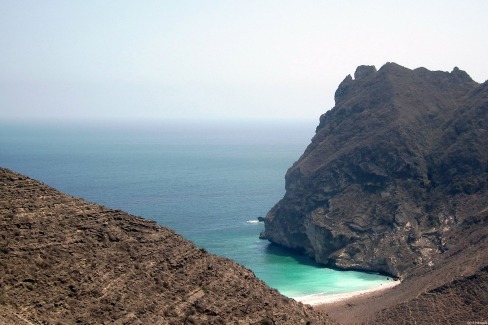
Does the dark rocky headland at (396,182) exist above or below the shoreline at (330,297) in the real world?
above

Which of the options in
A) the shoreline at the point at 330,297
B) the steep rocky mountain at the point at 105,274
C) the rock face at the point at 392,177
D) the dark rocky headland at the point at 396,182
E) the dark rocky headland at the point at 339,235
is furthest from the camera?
the rock face at the point at 392,177

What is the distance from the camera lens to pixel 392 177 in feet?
397

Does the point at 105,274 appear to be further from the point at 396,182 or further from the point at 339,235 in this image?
the point at 396,182

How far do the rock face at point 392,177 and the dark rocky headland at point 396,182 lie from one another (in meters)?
0.18

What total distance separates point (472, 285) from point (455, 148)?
55821 millimetres

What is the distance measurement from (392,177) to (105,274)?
3517 inches

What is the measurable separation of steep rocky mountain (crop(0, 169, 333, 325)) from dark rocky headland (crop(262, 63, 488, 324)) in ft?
130

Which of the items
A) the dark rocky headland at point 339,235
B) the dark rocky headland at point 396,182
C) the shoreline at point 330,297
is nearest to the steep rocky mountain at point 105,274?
the dark rocky headland at point 339,235

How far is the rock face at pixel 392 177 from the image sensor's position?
4237 inches

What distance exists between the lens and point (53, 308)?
35.0 m

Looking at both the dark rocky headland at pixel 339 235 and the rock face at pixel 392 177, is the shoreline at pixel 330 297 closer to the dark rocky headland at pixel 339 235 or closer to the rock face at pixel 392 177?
the dark rocky headland at pixel 339 235

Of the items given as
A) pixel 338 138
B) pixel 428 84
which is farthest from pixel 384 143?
pixel 428 84

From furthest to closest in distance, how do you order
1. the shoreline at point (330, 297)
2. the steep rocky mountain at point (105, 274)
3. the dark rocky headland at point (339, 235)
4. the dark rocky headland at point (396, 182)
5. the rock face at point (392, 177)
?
the rock face at point (392, 177) → the dark rocky headland at point (396, 182) → the shoreline at point (330, 297) → the dark rocky headland at point (339, 235) → the steep rocky mountain at point (105, 274)

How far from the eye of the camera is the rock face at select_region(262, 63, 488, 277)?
107625mm
